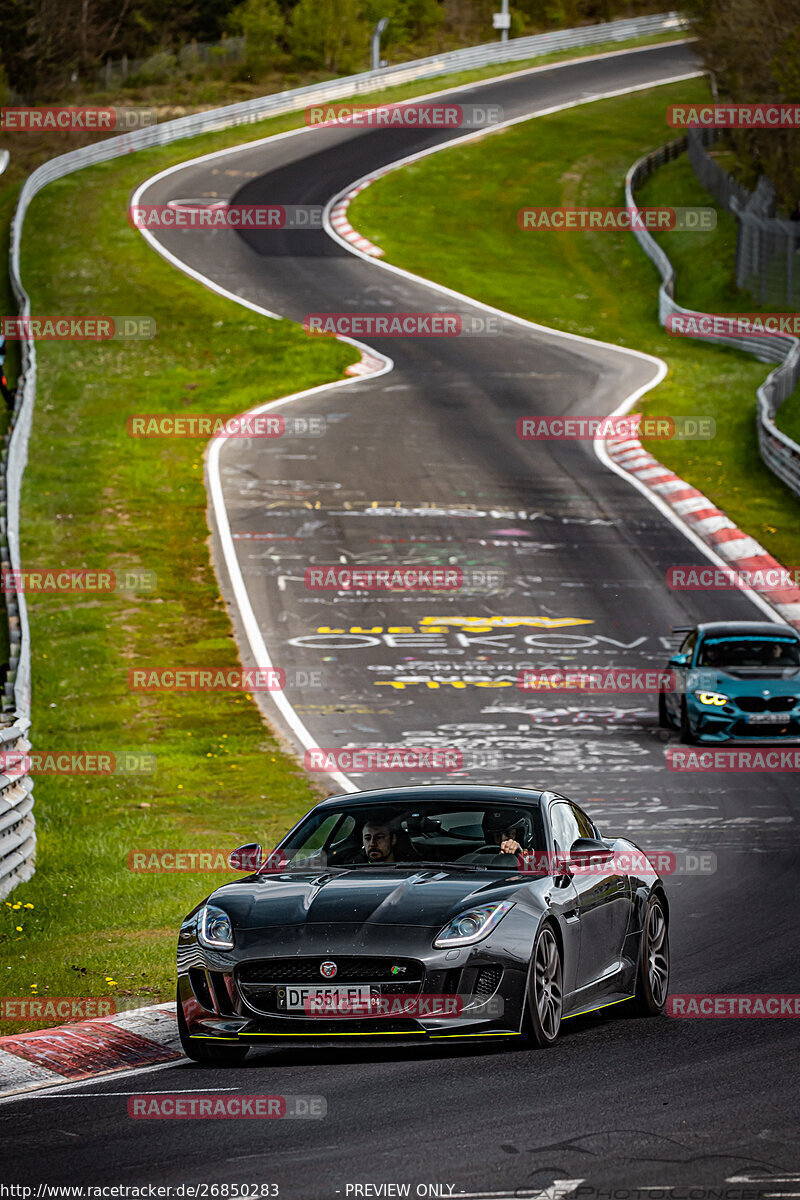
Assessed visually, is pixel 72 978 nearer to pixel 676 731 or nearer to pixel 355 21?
pixel 676 731

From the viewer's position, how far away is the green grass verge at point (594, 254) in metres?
37.9

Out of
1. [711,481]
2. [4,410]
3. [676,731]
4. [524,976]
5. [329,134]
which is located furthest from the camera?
[329,134]

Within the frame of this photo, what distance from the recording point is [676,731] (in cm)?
2156

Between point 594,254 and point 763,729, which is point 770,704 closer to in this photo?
point 763,729

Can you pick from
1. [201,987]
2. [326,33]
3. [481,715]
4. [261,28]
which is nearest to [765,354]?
[481,715]

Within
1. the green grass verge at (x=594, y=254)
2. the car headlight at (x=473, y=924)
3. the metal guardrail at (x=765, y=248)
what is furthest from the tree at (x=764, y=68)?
the car headlight at (x=473, y=924)

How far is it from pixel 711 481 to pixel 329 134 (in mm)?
40957

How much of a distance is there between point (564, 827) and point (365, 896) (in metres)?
1.54

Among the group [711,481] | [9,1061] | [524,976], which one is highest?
[524,976]

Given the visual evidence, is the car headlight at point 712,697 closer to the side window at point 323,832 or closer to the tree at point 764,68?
the side window at point 323,832

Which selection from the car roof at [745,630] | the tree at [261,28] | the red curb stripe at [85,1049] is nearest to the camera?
the red curb stripe at [85,1049]

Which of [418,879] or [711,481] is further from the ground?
[418,879]

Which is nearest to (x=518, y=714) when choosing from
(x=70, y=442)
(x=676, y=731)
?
(x=676, y=731)

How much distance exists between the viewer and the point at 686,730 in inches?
820
